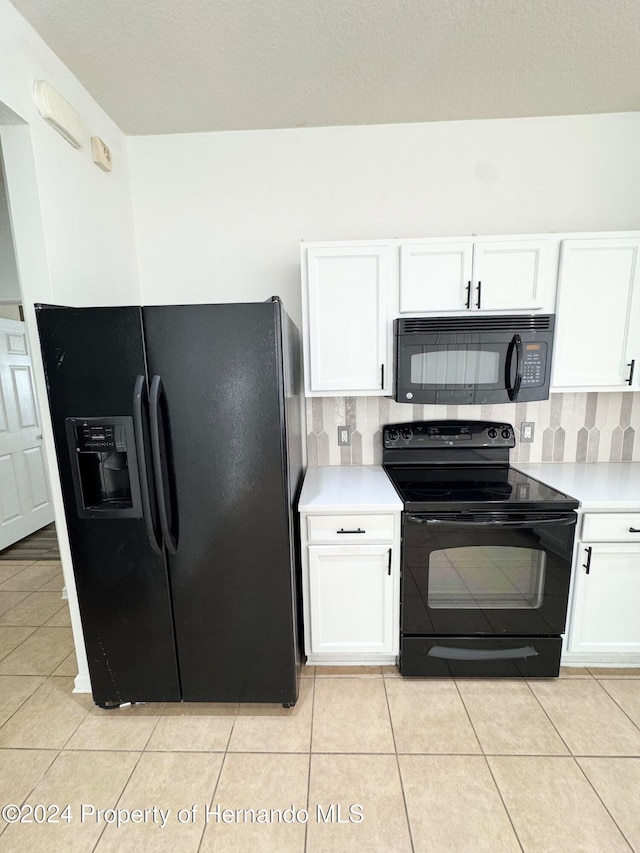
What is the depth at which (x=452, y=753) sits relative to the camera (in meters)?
1.48

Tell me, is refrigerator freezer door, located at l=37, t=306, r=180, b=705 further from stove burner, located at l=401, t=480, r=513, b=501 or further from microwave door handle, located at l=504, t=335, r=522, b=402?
microwave door handle, located at l=504, t=335, r=522, b=402

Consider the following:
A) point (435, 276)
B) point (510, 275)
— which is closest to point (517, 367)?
point (510, 275)

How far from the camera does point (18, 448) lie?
355cm

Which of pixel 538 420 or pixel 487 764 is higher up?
pixel 538 420

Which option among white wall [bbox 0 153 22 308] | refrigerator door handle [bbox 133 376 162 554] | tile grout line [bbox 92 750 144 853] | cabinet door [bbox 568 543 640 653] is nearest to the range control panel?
cabinet door [bbox 568 543 640 653]

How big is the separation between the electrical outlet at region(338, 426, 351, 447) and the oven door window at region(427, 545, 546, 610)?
0.86 meters

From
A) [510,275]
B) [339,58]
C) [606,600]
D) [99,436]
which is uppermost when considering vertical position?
[339,58]

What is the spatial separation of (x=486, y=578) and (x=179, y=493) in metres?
1.44

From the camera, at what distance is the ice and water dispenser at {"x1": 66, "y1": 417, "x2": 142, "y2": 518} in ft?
4.78

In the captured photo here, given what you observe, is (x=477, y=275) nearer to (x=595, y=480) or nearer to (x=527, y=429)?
(x=527, y=429)

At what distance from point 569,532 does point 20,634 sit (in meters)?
3.10

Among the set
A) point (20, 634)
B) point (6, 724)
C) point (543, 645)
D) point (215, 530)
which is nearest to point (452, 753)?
point (543, 645)

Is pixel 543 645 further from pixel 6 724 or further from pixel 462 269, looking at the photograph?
pixel 6 724

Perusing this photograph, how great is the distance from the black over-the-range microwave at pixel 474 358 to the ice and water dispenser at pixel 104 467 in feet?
4.27
